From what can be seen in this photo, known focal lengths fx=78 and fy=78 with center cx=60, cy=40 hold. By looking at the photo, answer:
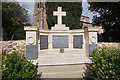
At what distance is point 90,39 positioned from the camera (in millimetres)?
5352

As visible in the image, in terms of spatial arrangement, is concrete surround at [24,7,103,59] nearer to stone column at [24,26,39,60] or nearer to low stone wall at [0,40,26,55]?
stone column at [24,26,39,60]

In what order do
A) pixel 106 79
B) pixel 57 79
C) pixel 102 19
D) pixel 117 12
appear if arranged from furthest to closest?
pixel 102 19, pixel 117 12, pixel 57 79, pixel 106 79

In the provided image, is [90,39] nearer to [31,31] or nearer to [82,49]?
[82,49]

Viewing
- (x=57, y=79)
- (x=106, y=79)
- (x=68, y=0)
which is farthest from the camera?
(x=68, y=0)

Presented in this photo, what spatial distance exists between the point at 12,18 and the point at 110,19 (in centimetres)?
1920

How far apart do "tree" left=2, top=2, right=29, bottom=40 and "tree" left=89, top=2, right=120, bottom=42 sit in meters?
14.2

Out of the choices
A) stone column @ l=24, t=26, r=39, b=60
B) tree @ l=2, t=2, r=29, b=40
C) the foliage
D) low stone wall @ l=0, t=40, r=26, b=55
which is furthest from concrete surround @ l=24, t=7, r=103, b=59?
tree @ l=2, t=2, r=29, b=40

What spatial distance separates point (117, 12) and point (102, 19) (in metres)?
2.66

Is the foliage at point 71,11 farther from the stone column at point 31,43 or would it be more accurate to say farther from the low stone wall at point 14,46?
the stone column at point 31,43

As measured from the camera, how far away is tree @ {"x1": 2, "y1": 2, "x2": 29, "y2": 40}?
15.4 m

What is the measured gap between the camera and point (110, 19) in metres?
12.2

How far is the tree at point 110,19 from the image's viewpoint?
10.5m

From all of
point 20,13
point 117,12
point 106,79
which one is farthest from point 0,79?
point 20,13

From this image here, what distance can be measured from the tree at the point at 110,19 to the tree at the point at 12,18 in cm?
1418
